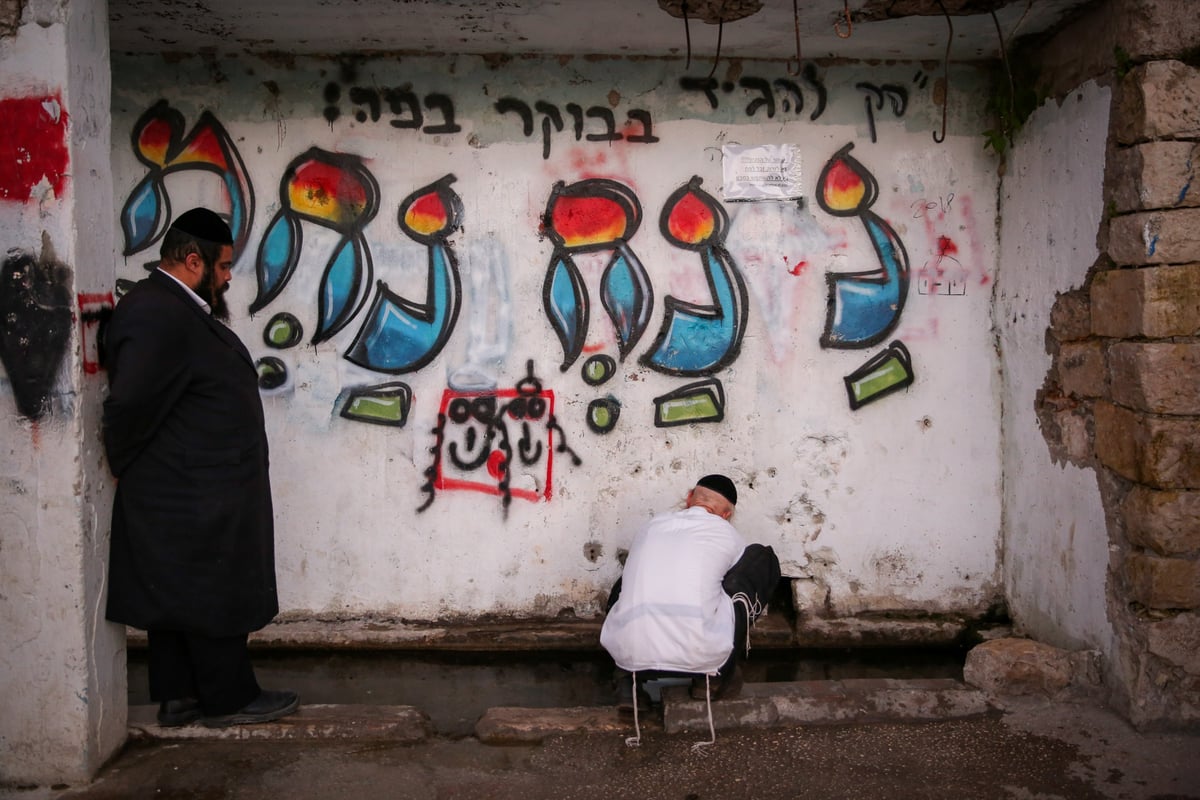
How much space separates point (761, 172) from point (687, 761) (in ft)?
9.25

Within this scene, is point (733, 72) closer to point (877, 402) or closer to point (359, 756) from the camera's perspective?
point (877, 402)

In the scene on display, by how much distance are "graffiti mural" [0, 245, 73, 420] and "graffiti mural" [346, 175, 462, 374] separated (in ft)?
5.40

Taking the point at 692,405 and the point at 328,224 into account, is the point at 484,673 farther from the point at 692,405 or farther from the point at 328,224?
the point at 328,224

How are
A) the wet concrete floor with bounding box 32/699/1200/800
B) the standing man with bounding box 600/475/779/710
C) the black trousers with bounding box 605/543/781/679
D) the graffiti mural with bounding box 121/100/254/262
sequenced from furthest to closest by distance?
1. the graffiti mural with bounding box 121/100/254/262
2. the black trousers with bounding box 605/543/781/679
3. the standing man with bounding box 600/475/779/710
4. the wet concrete floor with bounding box 32/699/1200/800

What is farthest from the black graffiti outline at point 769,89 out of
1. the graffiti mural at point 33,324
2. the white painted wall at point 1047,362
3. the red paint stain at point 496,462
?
the graffiti mural at point 33,324

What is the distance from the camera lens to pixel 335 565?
4883 mm

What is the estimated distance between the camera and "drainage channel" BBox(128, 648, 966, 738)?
4.47m

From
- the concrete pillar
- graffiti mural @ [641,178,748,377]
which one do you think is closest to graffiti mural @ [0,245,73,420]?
the concrete pillar

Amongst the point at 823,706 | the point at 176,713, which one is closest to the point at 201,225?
the point at 176,713

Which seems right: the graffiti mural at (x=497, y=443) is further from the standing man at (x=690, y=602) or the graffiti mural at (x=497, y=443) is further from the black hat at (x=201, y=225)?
the black hat at (x=201, y=225)

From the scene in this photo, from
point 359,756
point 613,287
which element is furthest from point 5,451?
point 613,287

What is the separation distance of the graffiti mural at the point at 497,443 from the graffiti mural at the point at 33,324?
6.25 ft

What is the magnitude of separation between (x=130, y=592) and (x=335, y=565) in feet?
4.98

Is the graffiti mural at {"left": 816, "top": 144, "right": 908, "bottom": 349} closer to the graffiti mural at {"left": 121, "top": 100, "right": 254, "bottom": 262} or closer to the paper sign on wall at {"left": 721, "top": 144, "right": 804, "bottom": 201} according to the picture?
the paper sign on wall at {"left": 721, "top": 144, "right": 804, "bottom": 201}
